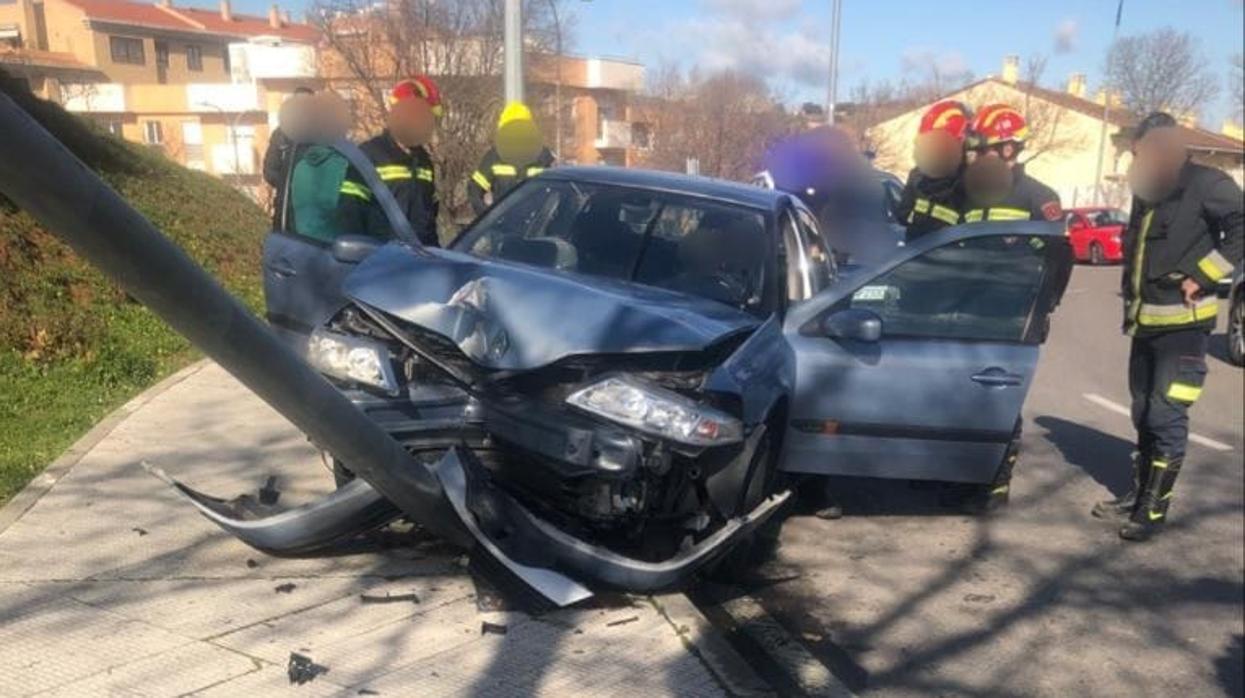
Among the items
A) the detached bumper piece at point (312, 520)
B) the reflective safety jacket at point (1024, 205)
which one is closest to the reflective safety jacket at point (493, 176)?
the reflective safety jacket at point (1024, 205)

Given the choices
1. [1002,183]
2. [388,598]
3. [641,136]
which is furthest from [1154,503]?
[641,136]

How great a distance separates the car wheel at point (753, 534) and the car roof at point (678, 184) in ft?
4.35

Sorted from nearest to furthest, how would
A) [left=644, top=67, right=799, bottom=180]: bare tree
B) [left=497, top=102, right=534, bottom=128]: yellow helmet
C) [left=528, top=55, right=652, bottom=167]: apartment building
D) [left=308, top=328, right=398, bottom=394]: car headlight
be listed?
1. [left=308, top=328, right=398, bottom=394]: car headlight
2. [left=497, top=102, right=534, bottom=128]: yellow helmet
3. [left=644, top=67, right=799, bottom=180]: bare tree
4. [left=528, top=55, right=652, bottom=167]: apartment building

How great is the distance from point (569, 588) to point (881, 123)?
15.4m

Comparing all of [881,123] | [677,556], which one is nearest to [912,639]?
[677,556]

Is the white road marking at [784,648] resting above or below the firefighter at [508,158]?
below

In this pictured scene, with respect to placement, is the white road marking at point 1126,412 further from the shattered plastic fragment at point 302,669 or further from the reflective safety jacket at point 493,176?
the shattered plastic fragment at point 302,669

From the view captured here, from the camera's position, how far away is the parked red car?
25.5 metres

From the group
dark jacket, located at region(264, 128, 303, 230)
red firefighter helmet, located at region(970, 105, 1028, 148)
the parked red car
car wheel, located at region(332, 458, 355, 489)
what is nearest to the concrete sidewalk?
car wheel, located at region(332, 458, 355, 489)

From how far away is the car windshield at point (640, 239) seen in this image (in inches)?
180

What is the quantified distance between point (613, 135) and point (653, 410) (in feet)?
40.4

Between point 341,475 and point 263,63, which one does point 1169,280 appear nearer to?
point 341,475

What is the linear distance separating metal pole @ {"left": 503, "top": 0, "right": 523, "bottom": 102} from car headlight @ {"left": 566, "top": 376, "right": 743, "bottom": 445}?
231 inches

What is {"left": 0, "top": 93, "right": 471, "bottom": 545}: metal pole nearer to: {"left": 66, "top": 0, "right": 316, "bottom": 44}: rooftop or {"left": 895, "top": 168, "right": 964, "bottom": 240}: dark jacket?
{"left": 66, "top": 0, "right": 316, "bottom": 44}: rooftop
